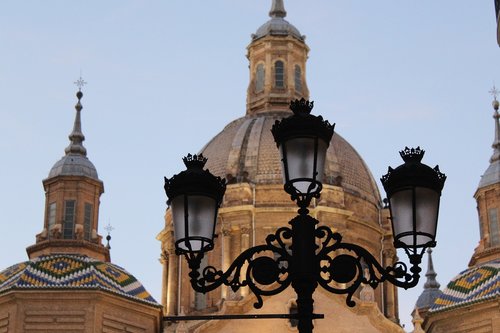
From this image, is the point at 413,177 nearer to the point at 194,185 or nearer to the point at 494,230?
the point at 194,185

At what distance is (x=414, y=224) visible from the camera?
33.4 feet

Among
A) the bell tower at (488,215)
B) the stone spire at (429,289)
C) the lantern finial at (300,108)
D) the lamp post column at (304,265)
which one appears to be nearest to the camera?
the lamp post column at (304,265)

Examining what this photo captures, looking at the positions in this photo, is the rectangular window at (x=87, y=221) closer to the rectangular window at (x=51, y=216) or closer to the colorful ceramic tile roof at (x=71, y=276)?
the rectangular window at (x=51, y=216)

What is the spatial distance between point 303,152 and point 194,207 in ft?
3.42

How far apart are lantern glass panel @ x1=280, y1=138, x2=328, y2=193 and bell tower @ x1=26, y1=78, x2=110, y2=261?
1094 inches

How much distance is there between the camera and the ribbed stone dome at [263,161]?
4275cm

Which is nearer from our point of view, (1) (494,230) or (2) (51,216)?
(1) (494,230)

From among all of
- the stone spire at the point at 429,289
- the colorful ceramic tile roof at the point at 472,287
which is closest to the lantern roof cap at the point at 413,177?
the colorful ceramic tile roof at the point at 472,287

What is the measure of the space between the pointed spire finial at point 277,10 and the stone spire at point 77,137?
382 inches

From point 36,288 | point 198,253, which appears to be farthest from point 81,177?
point 198,253

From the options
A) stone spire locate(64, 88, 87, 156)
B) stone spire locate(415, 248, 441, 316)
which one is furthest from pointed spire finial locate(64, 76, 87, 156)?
stone spire locate(415, 248, 441, 316)

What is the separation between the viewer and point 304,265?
1010cm

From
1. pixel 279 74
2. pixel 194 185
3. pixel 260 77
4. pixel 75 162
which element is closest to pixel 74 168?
pixel 75 162

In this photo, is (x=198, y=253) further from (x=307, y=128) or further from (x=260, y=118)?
(x=260, y=118)
